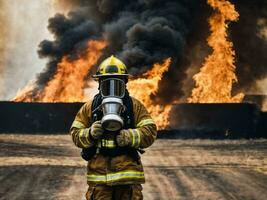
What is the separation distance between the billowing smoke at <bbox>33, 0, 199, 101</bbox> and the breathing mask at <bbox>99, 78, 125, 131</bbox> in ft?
78.4

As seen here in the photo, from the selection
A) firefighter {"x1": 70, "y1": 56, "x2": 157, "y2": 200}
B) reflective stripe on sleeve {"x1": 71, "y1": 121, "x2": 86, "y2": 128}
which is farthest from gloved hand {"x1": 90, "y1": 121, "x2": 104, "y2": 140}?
reflective stripe on sleeve {"x1": 71, "y1": 121, "x2": 86, "y2": 128}

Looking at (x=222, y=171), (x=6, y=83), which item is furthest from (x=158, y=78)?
(x=6, y=83)

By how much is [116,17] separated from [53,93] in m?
6.18

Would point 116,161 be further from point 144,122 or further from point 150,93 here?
point 150,93

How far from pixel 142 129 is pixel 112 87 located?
445 mm

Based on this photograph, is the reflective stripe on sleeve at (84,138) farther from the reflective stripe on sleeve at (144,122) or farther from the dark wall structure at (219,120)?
the dark wall structure at (219,120)

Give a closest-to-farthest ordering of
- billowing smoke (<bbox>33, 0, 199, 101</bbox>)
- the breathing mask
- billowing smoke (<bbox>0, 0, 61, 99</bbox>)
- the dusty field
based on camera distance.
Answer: the breathing mask, the dusty field, billowing smoke (<bbox>33, 0, 199, 101</bbox>), billowing smoke (<bbox>0, 0, 61, 99</bbox>)

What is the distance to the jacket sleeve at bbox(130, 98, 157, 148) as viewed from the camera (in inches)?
206

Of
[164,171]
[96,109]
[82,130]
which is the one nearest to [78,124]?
[82,130]

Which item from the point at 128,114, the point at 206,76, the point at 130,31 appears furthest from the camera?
the point at 206,76

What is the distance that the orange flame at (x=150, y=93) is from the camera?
2812 centimetres

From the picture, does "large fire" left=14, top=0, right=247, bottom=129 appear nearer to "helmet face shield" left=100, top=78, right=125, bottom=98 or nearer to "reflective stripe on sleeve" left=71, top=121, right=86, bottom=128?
"reflective stripe on sleeve" left=71, top=121, right=86, bottom=128

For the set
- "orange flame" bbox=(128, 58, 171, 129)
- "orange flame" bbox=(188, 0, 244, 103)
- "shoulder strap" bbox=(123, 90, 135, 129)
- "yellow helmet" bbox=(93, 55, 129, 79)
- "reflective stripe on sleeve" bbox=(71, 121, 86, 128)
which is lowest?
"reflective stripe on sleeve" bbox=(71, 121, 86, 128)

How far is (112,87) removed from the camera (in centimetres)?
528
